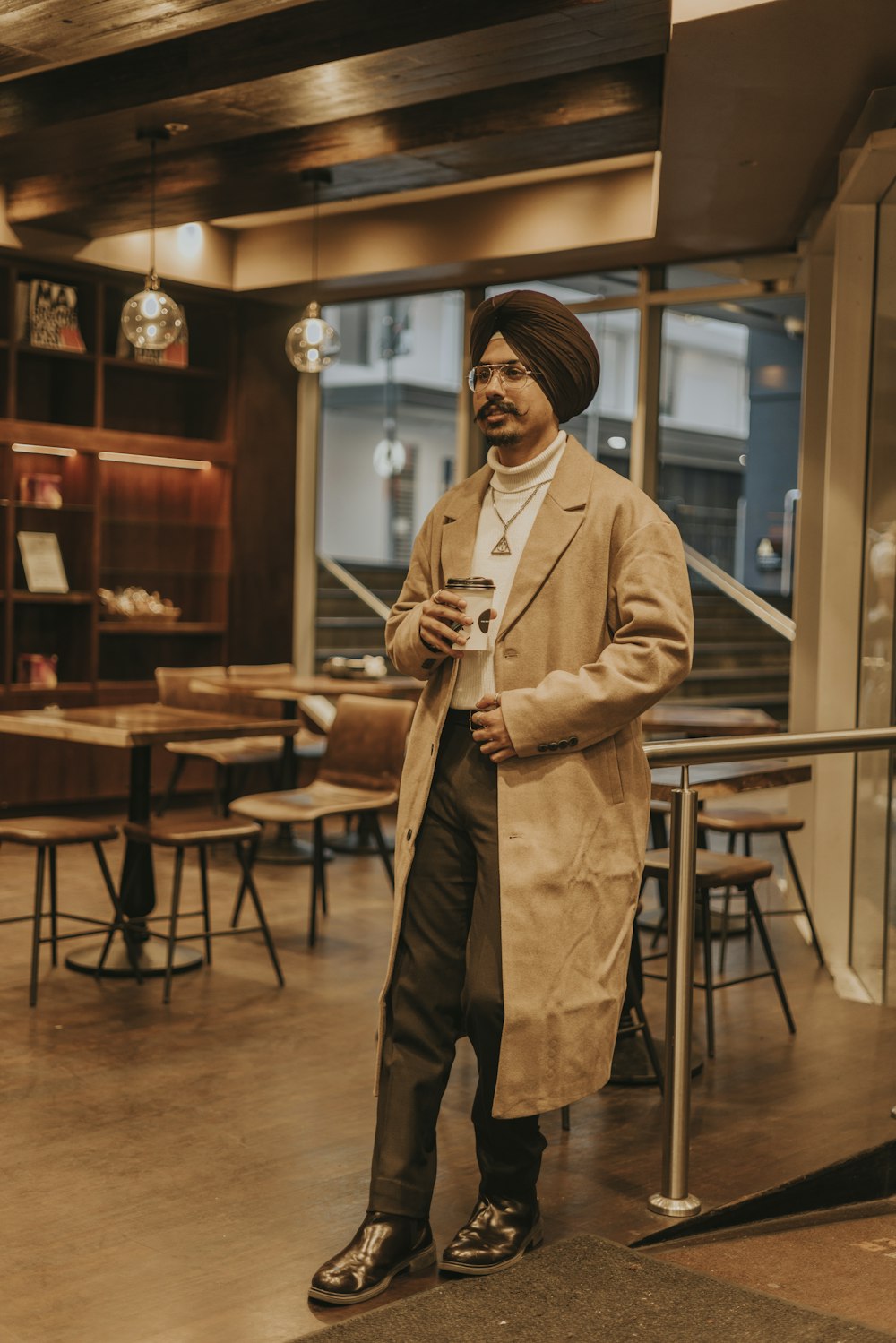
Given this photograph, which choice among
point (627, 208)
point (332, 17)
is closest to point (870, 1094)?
point (332, 17)

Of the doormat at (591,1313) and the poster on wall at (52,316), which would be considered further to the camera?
the poster on wall at (52,316)

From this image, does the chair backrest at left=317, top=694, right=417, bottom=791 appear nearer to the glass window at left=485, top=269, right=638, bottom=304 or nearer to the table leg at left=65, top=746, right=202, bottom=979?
the table leg at left=65, top=746, right=202, bottom=979

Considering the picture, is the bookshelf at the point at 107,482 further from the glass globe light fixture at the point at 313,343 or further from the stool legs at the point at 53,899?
the stool legs at the point at 53,899

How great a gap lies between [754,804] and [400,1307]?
265 inches

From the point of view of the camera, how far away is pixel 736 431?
7.98 meters

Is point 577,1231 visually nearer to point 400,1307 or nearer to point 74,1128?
point 400,1307

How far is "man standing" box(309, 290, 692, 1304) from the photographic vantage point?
102 inches

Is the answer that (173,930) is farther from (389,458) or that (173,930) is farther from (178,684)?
(389,458)

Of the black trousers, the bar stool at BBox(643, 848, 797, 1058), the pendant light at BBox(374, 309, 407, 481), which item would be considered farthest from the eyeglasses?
the pendant light at BBox(374, 309, 407, 481)

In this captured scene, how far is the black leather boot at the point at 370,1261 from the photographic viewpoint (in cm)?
255

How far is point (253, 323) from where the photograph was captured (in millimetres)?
9359

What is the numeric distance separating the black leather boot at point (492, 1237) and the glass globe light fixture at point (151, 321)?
448 centimetres

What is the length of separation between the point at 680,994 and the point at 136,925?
250 cm

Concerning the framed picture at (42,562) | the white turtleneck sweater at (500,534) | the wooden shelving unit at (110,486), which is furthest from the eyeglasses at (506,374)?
the framed picture at (42,562)
